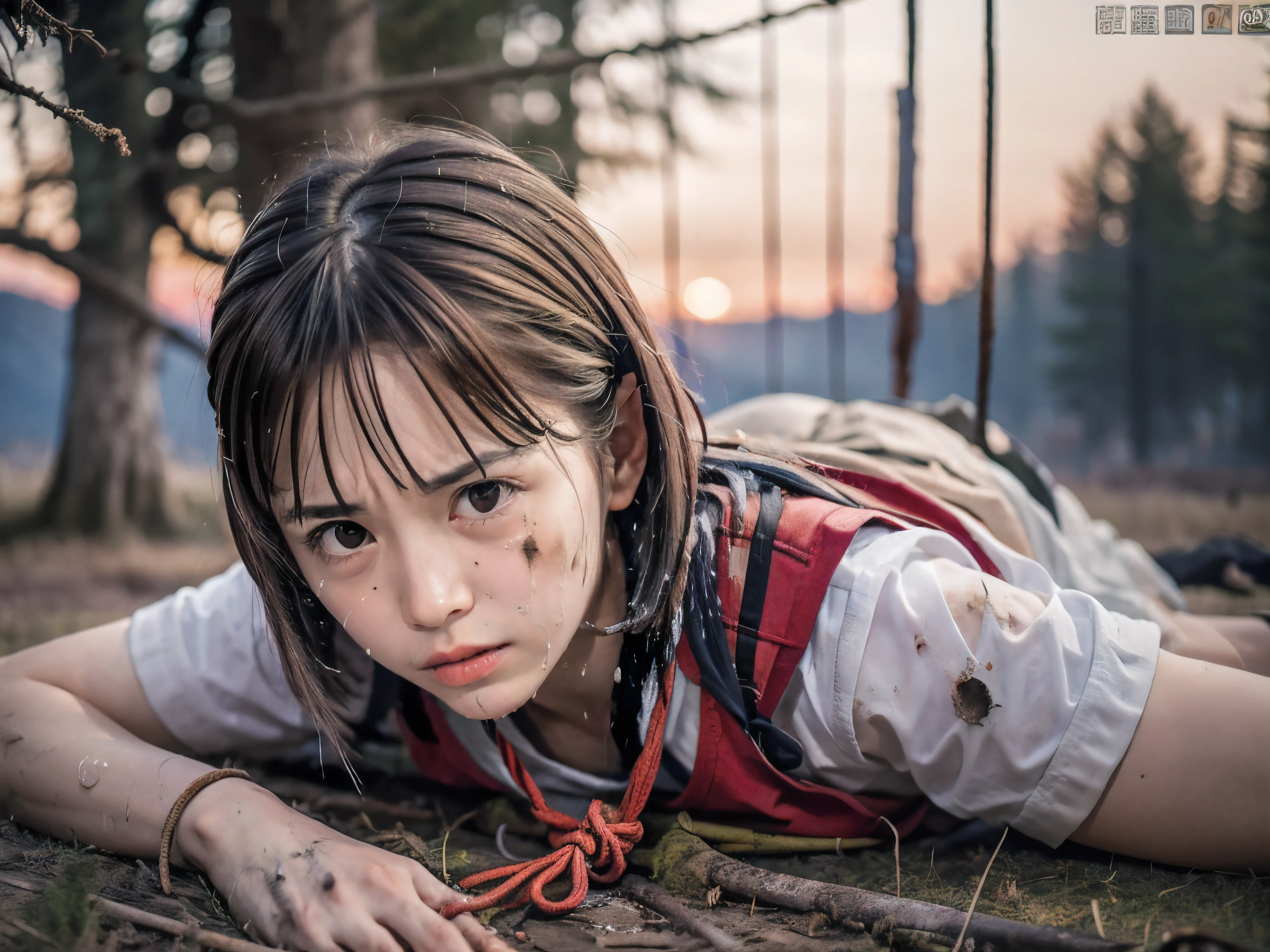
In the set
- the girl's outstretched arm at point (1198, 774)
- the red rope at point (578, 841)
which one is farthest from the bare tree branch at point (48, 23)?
the girl's outstretched arm at point (1198, 774)

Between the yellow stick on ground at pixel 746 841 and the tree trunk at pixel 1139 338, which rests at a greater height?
the tree trunk at pixel 1139 338

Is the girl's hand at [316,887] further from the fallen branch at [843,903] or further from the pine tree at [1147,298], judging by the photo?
the pine tree at [1147,298]

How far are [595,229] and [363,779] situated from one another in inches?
45.7

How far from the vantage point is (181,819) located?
51.1 inches

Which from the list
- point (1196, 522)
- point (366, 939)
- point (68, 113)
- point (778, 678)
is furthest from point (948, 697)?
point (1196, 522)

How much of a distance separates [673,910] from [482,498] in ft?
1.96

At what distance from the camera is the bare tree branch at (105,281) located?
3.50 meters

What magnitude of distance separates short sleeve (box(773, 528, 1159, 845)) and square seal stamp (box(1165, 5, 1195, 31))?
3.78 ft

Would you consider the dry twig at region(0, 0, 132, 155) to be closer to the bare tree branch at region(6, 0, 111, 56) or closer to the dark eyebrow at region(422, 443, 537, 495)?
the bare tree branch at region(6, 0, 111, 56)

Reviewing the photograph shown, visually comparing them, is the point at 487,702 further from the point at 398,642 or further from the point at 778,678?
the point at 778,678

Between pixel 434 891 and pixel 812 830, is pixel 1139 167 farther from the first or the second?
pixel 434 891

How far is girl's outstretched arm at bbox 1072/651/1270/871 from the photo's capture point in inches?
46.1

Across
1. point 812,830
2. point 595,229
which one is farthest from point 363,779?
point 595,229

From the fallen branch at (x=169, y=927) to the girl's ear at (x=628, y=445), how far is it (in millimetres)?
703
